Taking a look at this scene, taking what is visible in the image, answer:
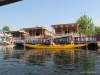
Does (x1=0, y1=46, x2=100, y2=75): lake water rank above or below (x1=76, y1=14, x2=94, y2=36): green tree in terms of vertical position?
Result: below

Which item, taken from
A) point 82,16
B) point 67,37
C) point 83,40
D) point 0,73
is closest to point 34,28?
point 67,37

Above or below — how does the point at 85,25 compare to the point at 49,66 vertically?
above

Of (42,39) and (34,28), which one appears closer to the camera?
(42,39)

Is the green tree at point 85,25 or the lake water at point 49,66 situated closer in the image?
the lake water at point 49,66

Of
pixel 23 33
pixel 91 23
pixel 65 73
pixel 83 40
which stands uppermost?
pixel 91 23

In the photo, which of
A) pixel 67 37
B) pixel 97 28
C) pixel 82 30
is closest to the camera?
pixel 67 37

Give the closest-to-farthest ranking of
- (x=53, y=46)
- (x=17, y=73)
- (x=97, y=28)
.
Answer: (x=17, y=73)
(x=53, y=46)
(x=97, y=28)

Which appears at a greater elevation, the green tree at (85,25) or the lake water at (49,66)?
the green tree at (85,25)

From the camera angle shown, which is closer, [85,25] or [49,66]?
[49,66]

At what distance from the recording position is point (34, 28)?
139 feet

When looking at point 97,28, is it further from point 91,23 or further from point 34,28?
point 34,28

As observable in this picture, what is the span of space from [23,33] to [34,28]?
5.86 m

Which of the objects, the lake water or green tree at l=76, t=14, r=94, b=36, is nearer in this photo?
the lake water

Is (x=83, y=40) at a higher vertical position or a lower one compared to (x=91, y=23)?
lower
